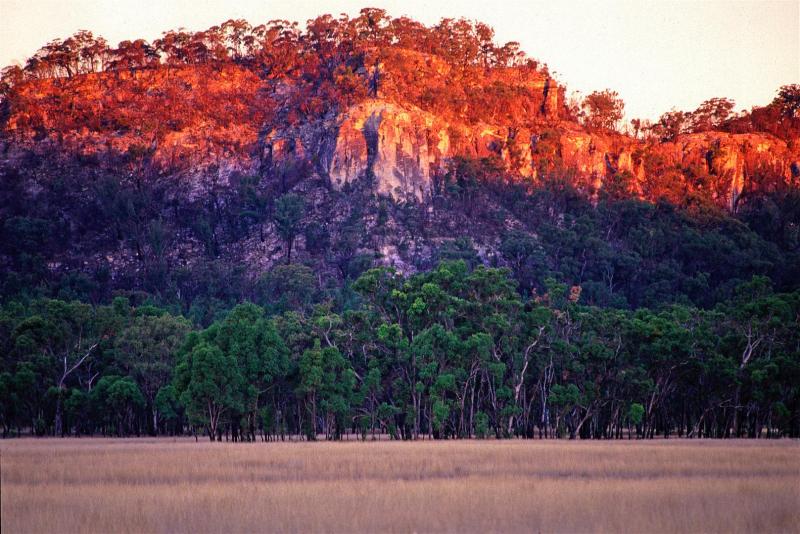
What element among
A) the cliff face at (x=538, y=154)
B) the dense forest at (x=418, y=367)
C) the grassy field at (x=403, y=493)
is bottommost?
the dense forest at (x=418, y=367)

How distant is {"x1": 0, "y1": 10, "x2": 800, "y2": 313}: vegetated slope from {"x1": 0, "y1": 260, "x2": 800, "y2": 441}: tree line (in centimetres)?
4243

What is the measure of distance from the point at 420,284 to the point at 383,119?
83.2 m

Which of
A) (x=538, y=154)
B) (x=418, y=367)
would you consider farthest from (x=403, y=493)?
(x=538, y=154)

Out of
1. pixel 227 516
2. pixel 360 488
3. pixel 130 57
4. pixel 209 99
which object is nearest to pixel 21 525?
pixel 227 516

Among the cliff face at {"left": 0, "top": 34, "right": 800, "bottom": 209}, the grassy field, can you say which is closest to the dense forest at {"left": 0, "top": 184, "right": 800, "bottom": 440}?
the grassy field

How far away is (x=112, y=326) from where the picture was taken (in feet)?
258

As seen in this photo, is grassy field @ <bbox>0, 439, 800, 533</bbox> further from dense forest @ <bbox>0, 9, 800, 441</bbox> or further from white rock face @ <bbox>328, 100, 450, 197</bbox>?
white rock face @ <bbox>328, 100, 450, 197</bbox>

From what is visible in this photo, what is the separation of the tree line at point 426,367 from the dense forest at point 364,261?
24 centimetres

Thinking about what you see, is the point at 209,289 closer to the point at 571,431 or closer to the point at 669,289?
the point at 669,289

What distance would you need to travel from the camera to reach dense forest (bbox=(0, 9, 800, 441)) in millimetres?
67250

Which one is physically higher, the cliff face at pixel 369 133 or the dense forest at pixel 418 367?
the cliff face at pixel 369 133

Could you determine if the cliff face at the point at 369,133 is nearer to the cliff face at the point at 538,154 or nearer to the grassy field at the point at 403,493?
the cliff face at the point at 538,154

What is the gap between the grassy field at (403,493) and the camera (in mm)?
22734

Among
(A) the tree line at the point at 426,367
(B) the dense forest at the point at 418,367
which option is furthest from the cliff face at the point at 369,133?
(A) the tree line at the point at 426,367
